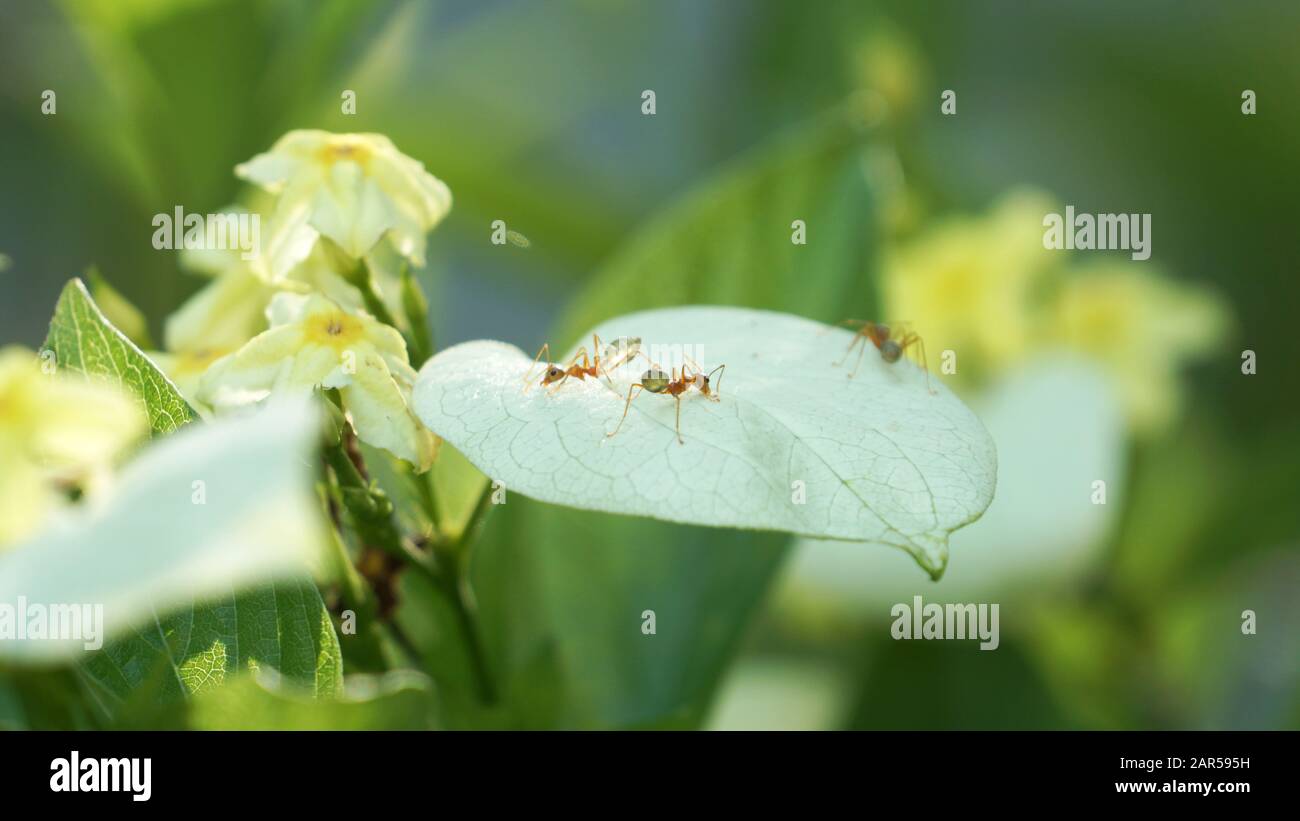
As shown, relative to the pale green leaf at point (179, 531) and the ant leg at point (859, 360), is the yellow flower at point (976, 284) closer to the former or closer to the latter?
the ant leg at point (859, 360)

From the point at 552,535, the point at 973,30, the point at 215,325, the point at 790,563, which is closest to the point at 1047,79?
the point at 973,30

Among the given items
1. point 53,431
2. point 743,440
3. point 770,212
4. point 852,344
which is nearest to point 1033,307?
point 770,212

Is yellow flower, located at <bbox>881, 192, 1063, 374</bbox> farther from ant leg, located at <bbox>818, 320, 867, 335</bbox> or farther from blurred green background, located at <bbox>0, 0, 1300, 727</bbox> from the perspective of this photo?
ant leg, located at <bbox>818, 320, 867, 335</bbox>

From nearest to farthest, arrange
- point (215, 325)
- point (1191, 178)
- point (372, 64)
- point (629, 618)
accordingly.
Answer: point (215, 325) → point (629, 618) → point (372, 64) → point (1191, 178)

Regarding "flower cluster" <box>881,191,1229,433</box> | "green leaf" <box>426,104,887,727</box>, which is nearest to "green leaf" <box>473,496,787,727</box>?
"green leaf" <box>426,104,887,727</box>

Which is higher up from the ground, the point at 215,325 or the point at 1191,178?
the point at 1191,178
